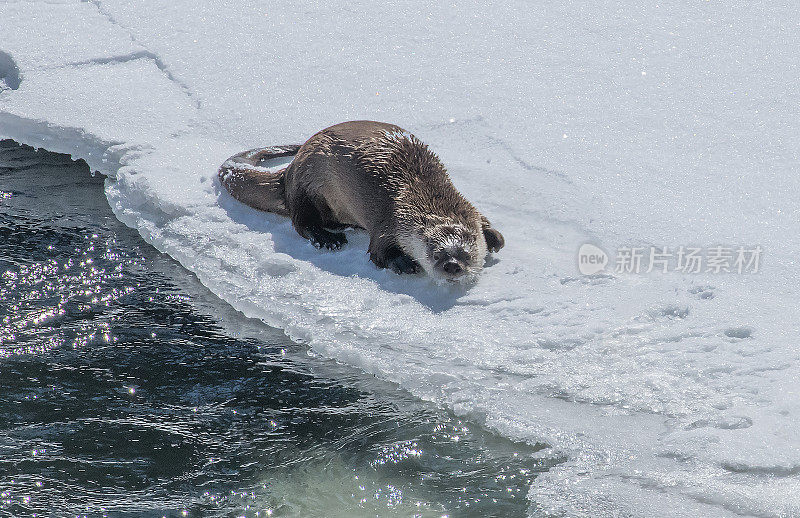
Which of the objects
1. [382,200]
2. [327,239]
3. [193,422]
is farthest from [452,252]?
[193,422]

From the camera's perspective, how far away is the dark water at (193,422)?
9.47 feet

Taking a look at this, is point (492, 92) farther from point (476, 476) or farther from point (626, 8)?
point (476, 476)

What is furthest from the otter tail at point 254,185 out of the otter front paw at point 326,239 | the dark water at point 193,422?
the dark water at point 193,422

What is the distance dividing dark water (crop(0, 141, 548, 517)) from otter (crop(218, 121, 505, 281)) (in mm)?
692

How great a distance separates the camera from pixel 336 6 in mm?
7402

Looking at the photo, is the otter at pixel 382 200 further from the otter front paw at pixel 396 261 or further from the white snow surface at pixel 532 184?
the white snow surface at pixel 532 184

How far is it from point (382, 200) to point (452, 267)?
1.82 ft

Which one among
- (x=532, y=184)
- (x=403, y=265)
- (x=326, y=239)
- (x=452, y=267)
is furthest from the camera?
(x=532, y=184)

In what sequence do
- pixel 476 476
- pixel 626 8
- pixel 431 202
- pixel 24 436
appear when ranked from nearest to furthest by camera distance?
pixel 476 476, pixel 24 436, pixel 431 202, pixel 626 8

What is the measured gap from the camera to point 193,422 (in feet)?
10.8

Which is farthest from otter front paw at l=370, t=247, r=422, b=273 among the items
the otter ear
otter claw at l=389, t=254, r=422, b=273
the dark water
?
the dark water

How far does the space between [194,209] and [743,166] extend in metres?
2.98

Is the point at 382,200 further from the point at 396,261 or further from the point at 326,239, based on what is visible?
the point at 326,239

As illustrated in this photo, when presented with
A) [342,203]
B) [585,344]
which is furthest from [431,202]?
[585,344]
